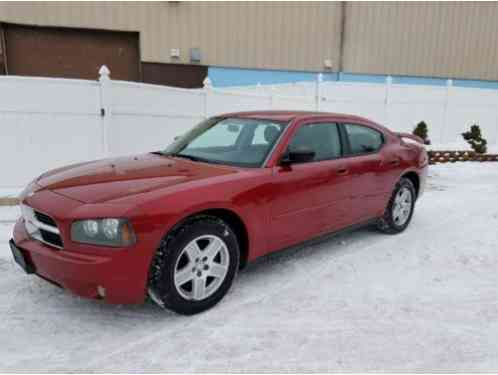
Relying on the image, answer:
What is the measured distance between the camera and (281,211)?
353 centimetres

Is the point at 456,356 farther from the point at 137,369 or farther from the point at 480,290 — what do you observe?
the point at 137,369

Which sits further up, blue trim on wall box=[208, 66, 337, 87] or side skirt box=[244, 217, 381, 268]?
blue trim on wall box=[208, 66, 337, 87]

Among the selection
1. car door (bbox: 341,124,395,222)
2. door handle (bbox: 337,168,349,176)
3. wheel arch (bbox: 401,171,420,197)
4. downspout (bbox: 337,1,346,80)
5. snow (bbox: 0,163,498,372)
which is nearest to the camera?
snow (bbox: 0,163,498,372)

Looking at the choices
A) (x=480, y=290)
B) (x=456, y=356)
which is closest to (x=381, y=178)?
(x=480, y=290)

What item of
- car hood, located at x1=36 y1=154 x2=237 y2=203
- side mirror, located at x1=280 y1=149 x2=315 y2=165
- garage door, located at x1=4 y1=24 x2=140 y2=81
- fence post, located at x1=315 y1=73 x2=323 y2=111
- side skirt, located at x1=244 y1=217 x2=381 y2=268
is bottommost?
side skirt, located at x1=244 y1=217 x2=381 y2=268

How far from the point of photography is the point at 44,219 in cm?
288

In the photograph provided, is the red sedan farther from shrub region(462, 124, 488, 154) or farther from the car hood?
shrub region(462, 124, 488, 154)

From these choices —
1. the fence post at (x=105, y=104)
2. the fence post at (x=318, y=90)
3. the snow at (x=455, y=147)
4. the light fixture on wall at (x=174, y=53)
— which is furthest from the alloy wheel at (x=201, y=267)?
the light fixture on wall at (x=174, y=53)

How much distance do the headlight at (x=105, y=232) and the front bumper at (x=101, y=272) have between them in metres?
0.06

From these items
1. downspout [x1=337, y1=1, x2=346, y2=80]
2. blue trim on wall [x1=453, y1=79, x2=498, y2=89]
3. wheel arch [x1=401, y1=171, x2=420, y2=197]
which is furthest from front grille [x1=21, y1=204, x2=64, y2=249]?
blue trim on wall [x1=453, y1=79, x2=498, y2=89]

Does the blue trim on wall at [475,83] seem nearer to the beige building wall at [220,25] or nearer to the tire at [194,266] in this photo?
the beige building wall at [220,25]

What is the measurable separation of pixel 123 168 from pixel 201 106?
4778 millimetres

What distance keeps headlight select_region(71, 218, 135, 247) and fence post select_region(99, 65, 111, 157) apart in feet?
14.3

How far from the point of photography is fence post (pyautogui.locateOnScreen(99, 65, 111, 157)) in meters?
6.55
